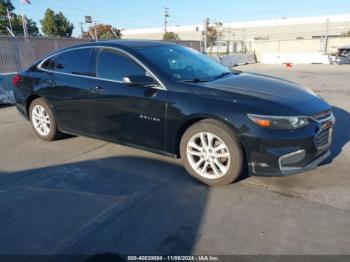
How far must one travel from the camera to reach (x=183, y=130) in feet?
13.7

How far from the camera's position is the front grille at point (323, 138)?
3.78 meters

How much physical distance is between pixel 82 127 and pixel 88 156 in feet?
1.48

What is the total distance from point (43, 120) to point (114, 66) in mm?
1893

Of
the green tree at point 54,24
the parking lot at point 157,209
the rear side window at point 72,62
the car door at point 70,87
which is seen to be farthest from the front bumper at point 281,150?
the green tree at point 54,24

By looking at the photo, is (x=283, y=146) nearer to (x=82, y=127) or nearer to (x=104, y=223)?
(x=104, y=223)

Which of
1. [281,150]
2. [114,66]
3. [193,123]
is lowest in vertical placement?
[281,150]

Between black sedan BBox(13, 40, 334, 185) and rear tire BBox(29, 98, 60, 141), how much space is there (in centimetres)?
5

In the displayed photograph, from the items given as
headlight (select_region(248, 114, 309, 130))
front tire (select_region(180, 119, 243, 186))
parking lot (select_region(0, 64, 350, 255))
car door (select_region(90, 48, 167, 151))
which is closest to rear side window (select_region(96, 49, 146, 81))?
car door (select_region(90, 48, 167, 151))

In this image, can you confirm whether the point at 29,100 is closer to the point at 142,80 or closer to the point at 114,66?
the point at 114,66

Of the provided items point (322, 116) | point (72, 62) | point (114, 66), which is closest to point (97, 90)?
point (114, 66)

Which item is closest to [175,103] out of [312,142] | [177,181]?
[177,181]

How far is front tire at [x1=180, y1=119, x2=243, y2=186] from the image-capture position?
380 centimetres

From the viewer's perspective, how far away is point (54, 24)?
59969 mm

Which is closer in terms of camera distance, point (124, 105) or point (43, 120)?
point (124, 105)
